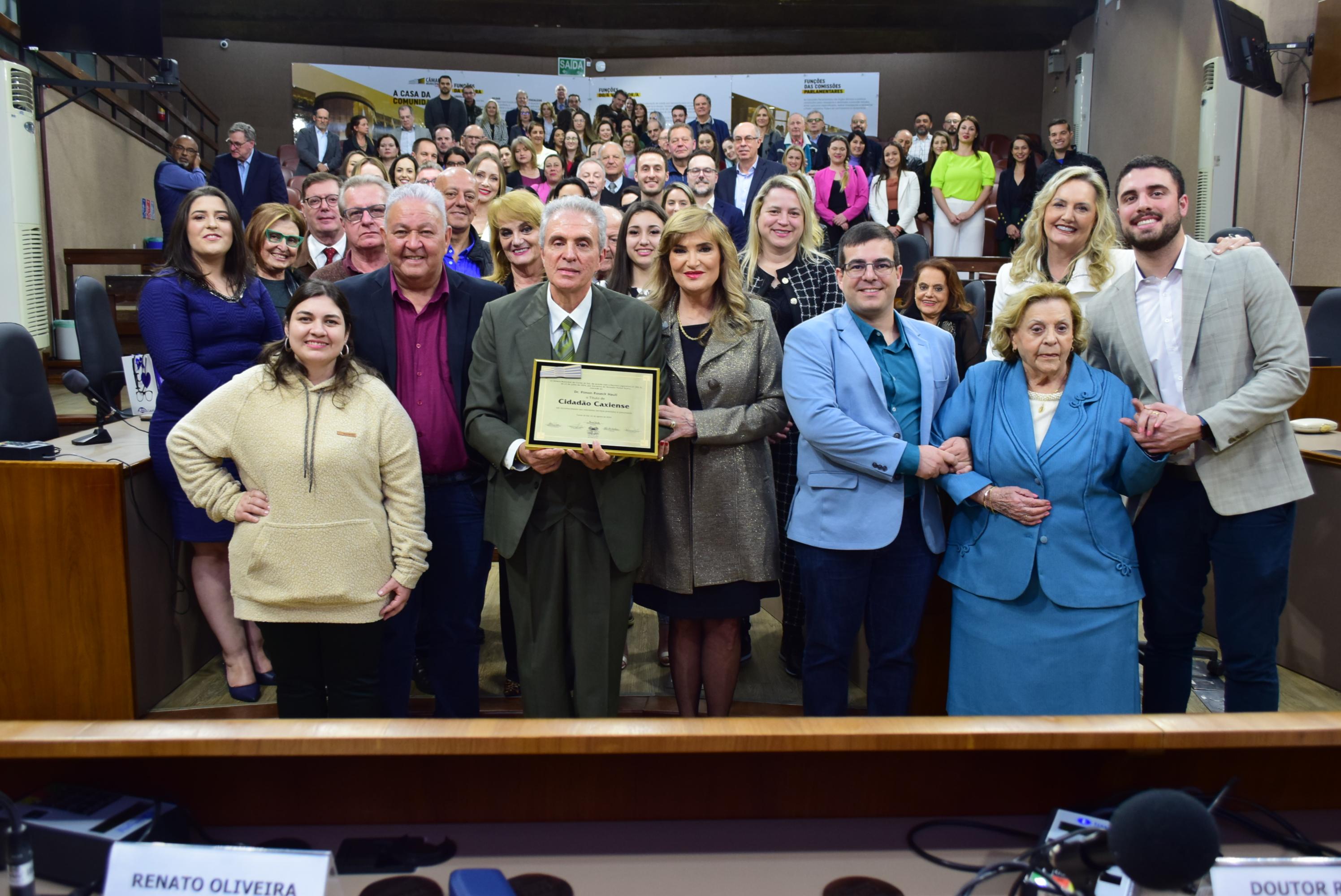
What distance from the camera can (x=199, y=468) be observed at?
6.89ft

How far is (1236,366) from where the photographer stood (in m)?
2.14

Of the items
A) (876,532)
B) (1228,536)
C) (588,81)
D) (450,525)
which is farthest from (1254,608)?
(588,81)

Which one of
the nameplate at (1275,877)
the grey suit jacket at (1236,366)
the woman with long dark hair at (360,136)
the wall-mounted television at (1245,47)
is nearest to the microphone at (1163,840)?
the nameplate at (1275,877)

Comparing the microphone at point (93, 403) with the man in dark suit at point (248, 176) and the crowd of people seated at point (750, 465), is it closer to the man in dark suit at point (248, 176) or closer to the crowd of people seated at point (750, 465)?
the crowd of people seated at point (750, 465)

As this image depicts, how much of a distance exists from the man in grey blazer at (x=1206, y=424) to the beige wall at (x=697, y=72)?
445 inches

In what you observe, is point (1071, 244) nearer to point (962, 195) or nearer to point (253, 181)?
point (962, 195)

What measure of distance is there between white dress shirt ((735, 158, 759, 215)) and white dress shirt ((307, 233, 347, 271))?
2.49 meters

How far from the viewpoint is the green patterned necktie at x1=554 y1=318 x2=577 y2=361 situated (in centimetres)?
222

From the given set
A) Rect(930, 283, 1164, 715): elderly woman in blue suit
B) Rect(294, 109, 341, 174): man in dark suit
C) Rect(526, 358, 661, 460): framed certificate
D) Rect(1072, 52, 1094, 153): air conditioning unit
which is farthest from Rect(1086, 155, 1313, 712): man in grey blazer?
Rect(1072, 52, 1094, 153): air conditioning unit

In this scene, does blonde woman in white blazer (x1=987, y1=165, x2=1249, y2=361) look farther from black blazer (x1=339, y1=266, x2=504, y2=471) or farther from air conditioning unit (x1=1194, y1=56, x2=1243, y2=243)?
air conditioning unit (x1=1194, y1=56, x2=1243, y2=243)

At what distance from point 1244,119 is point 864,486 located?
782cm

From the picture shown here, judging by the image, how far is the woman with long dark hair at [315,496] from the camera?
206 cm

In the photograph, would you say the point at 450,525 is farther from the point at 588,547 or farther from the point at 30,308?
the point at 30,308

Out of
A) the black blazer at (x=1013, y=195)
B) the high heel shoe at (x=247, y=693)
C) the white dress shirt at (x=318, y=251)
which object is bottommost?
the high heel shoe at (x=247, y=693)
